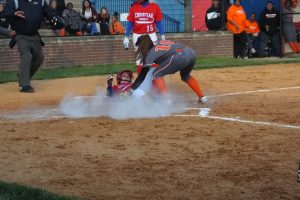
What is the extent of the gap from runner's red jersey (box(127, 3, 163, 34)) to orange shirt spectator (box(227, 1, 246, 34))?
383 inches

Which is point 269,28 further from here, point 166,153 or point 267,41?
point 166,153

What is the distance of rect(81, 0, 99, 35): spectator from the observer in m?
22.7

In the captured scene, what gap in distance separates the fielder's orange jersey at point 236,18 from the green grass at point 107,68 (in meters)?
1.09

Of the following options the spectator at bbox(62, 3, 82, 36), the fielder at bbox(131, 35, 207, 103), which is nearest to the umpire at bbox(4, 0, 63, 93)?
the fielder at bbox(131, 35, 207, 103)

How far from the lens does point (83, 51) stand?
2089cm

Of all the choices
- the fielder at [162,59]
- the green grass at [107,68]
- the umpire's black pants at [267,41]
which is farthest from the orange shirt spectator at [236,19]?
the fielder at [162,59]

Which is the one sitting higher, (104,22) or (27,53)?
(104,22)

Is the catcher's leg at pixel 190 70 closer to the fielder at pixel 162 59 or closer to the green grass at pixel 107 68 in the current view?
the fielder at pixel 162 59

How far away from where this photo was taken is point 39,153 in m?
8.59

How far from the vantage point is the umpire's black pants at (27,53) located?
47.9 ft

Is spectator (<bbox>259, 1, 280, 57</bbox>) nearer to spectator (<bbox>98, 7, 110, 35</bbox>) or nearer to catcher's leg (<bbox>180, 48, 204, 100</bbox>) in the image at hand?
spectator (<bbox>98, 7, 110, 35</bbox>)

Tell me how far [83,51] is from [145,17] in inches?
273

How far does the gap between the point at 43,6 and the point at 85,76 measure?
11.3 ft

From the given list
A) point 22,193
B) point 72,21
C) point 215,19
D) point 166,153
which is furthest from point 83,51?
point 22,193
